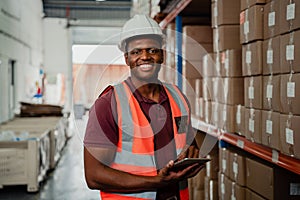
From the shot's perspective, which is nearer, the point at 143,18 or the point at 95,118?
the point at 95,118

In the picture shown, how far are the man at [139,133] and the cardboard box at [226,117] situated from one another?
1365mm

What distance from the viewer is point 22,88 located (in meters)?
9.38

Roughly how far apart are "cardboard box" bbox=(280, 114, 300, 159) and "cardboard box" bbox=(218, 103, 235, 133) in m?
0.90

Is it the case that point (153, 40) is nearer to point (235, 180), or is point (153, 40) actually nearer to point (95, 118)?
point (95, 118)

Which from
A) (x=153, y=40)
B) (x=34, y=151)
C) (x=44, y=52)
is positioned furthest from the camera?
(x=44, y=52)

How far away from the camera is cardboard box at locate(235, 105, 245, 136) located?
295cm

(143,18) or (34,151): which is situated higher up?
(143,18)

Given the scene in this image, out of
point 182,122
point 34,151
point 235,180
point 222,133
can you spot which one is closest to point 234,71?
point 222,133

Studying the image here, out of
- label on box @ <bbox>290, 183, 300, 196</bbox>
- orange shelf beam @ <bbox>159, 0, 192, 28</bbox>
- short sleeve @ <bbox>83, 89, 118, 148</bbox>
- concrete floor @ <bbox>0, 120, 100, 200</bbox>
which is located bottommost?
concrete floor @ <bbox>0, 120, 100, 200</bbox>

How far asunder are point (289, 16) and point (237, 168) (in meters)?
1.33

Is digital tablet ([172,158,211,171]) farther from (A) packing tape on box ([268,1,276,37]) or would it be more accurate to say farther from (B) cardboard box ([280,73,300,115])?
(A) packing tape on box ([268,1,276,37])

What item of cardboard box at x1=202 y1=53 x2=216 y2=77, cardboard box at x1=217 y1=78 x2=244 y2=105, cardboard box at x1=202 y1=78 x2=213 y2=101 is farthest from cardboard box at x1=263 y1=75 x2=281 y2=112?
cardboard box at x1=202 y1=78 x2=213 y2=101

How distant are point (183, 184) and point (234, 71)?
1440mm

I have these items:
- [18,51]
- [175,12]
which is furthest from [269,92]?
[18,51]
